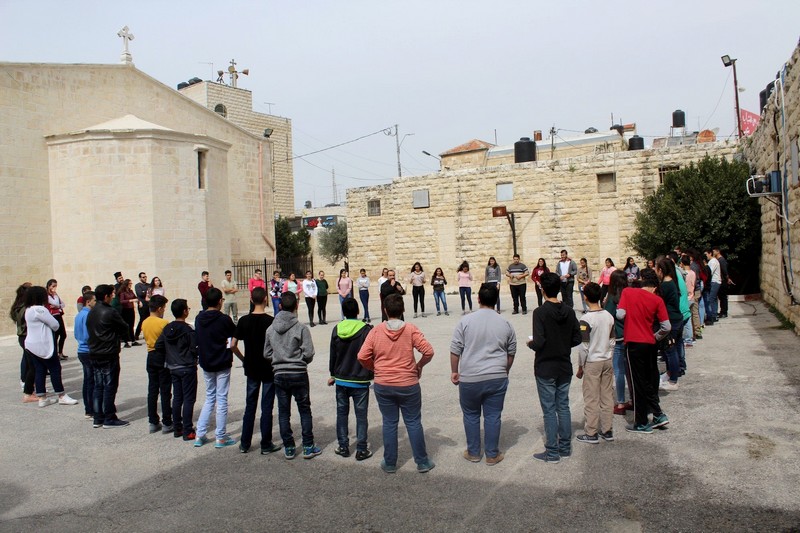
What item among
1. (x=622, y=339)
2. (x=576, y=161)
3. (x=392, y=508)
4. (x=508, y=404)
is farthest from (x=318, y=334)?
(x=576, y=161)

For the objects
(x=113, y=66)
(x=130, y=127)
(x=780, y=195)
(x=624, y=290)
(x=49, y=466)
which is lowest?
(x=49, y=466)

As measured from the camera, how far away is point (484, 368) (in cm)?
533

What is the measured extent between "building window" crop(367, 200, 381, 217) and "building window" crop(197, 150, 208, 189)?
28.9 feet

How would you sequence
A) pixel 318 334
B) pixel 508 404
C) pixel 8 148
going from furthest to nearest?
pixel 8 148, pixel 318 334, pixel 508 404

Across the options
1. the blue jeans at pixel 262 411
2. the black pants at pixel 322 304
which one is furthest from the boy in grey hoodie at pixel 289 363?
the black pants at pixel 322 304

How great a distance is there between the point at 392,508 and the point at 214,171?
1871 cm

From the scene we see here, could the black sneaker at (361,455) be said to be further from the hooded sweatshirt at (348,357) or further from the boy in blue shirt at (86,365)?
the boy in blue shirt at (86,365)

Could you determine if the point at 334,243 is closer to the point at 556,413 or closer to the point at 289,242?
the point at 289,242

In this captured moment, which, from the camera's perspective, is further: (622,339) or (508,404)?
(508,404)

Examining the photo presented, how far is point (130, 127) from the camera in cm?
1980

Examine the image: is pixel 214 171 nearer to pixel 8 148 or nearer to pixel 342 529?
pixel 8 148

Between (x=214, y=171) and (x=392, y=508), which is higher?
(x=214, y=171)

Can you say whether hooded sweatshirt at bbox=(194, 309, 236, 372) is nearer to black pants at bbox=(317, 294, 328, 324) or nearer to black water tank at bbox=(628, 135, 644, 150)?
black pants at bbox=(317, 294, 328, 324)

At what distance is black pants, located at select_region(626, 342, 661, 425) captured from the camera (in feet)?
20.2
